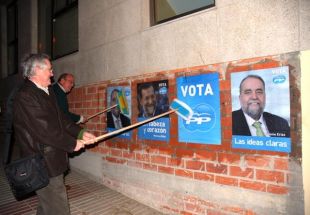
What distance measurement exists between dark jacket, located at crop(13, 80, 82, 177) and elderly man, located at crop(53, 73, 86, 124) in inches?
75.9

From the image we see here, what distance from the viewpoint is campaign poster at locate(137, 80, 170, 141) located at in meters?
3.54

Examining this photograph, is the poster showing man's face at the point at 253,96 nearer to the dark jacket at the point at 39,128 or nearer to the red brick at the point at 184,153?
the red brick at the point at 184,153

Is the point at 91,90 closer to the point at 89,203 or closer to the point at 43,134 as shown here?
the point at 89,203

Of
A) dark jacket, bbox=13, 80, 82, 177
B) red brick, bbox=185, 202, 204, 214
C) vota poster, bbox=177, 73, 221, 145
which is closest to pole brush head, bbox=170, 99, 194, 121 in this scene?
vota poster, bbox=177, 73, 221, 145

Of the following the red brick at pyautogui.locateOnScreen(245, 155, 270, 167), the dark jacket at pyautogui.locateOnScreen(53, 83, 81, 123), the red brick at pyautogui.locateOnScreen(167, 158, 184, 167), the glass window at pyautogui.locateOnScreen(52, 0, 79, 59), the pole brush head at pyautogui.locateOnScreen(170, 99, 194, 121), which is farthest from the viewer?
the glass window at pyautogui.locateOnScreen(52, 0, 79, 59)

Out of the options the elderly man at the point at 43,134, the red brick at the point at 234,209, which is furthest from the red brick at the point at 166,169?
the elderly man at the point at 43,134

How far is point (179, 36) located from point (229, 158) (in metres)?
1.67

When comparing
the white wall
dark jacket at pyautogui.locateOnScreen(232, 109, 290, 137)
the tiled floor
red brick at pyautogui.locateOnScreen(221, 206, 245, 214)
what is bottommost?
the tiled floor

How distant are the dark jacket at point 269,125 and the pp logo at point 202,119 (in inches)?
11.1

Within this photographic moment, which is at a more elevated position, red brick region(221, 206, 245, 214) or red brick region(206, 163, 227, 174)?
red brick region(206, 163, 227, 174)

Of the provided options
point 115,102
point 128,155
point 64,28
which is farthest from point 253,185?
point 64,28

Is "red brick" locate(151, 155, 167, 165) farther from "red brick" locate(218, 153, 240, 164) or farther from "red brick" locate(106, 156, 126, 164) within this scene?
"red brick" locate(218, 153, 240, 164)

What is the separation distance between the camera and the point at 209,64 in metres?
3.04

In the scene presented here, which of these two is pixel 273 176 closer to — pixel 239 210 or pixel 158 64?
pixel 239 210
